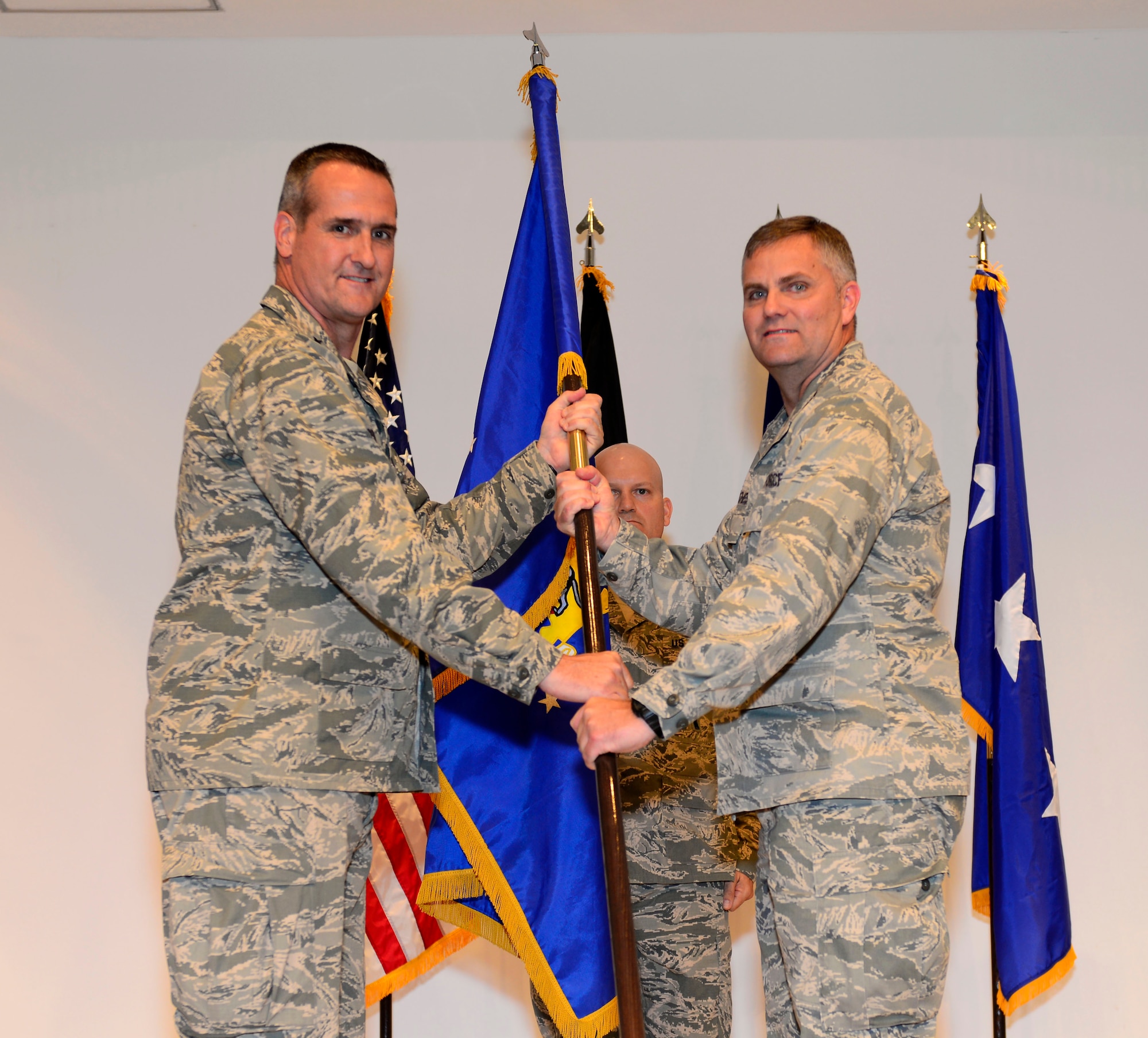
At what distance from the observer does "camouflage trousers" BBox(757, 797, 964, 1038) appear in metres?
2.03

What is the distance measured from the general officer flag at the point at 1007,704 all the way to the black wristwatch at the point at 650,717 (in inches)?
64.8

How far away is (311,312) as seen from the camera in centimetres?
246

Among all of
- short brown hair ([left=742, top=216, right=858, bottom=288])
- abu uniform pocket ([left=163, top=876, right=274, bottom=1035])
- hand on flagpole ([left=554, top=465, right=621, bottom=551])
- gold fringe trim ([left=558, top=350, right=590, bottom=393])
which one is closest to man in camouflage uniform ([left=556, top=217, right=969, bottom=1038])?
short brown hair ([left=742, top=216, right=858, bottom=288])

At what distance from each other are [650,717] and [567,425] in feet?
2.79

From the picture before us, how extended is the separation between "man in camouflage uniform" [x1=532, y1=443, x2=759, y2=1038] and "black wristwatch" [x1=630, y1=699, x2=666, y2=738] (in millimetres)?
963

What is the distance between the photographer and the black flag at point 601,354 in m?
3.78

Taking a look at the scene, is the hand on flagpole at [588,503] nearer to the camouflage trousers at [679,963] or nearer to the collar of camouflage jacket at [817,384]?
the collar of camouflage jacket at [817,384]

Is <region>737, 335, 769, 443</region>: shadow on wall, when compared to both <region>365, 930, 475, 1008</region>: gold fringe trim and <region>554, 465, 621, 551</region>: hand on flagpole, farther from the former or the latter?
<region>365, 930, 475, 1008</region>: gold fringe trim

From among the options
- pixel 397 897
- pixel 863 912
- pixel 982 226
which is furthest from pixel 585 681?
pixel 982 226

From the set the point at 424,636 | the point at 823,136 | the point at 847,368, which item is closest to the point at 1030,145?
the point at 823,136

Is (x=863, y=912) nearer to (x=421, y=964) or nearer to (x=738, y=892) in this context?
(x=738, y=892)

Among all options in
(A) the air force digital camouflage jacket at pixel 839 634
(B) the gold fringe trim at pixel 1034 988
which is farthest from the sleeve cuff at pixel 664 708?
(B) the gold fringe trim at pixel 1034 988

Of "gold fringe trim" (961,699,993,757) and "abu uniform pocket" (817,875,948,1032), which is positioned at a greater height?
"gold fringe trim" (961,699,993,757)

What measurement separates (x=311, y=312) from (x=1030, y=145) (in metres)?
3.03
